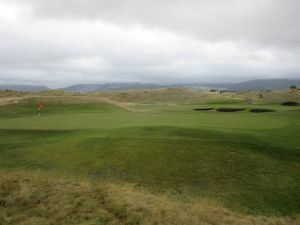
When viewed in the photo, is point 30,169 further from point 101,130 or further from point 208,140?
point 208,140

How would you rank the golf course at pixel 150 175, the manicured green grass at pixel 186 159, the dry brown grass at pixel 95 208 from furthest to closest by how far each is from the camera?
the manicured green grass at pixel 186 159, the golf course at pixel 150 175, the dry brown grass at pixel 95 208

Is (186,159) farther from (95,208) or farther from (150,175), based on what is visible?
(95,208)

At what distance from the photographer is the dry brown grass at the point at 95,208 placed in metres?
9.41

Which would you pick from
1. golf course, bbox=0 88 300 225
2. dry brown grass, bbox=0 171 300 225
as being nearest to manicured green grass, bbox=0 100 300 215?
golf course, bbox=0 88 300 225

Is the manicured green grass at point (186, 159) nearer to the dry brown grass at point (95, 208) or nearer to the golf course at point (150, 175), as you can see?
the golf course at point (150, 175)

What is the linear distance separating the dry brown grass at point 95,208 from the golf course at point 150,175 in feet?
0.10

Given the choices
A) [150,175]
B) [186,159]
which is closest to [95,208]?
[150,175]

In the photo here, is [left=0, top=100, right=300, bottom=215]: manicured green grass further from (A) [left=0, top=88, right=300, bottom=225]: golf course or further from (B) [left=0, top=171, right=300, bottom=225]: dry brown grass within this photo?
(B) [left=0, top=171, right=300, bottom=225]: dry brown grass

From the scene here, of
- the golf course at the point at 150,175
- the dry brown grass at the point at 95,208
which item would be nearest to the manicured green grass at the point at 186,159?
the golf course at the point at 150,175

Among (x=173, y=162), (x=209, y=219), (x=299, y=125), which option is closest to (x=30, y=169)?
(x=173, y=162)

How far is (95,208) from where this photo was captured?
33.0 ft

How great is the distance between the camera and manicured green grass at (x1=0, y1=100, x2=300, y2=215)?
44.5ft

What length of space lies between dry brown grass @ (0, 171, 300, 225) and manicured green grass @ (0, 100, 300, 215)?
156 cm

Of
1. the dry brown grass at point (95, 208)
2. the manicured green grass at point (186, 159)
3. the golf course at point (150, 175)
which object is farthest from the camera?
the manicured green grass at point (186, 159)
